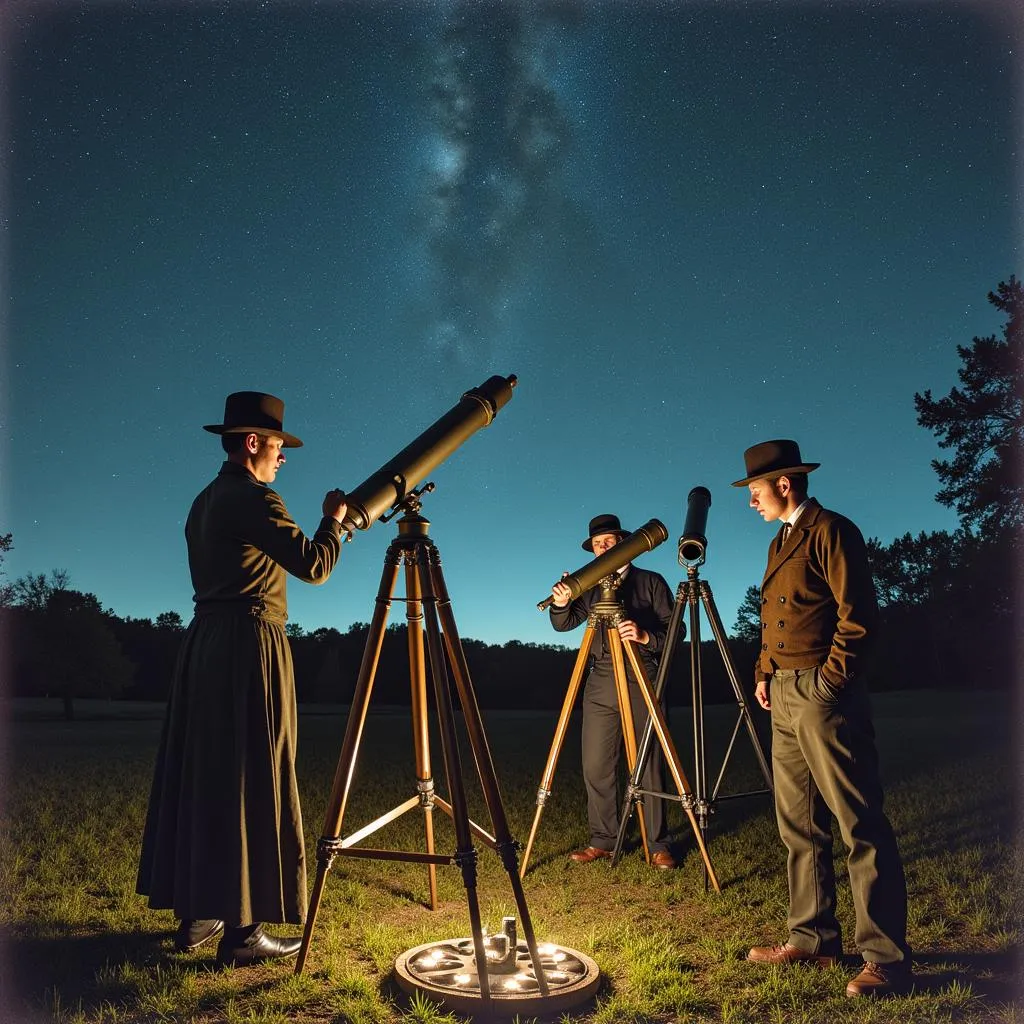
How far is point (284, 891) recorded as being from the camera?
4309mm

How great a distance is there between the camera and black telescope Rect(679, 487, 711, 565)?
626cm

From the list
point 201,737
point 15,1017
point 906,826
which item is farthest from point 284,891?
point 906,826

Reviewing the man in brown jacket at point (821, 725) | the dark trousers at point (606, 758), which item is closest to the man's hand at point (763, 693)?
the man in brown jacket at point (821, 725)

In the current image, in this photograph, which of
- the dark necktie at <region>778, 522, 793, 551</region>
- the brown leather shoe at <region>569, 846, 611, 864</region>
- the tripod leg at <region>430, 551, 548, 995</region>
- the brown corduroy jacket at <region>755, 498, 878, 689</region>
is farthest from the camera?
the brown leather shoe at <region>569, 846, 611, 864</region>

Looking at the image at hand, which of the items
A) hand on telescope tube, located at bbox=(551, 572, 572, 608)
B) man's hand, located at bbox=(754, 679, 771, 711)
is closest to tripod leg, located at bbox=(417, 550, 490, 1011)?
hand on telescope tube, located at bbox=(551, 572, 572, 608)

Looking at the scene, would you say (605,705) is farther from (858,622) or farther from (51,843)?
(51,843)

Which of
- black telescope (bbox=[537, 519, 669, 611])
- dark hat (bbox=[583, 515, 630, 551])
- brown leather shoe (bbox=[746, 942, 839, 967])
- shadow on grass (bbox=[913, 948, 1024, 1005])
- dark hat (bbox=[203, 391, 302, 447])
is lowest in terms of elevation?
shadow on grass (bbox=[913, 948, 1024, 1005])

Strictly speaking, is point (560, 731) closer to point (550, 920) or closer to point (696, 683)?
point (696, 683)

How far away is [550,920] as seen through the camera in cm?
554

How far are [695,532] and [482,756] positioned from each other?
2.93 metres

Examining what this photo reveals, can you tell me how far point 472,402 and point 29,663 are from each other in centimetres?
3754

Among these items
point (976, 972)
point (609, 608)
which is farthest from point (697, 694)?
point (976, 972)

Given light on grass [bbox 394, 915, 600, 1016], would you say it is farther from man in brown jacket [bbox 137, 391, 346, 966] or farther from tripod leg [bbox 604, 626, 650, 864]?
tripod leg [bbox 604, 626, 650, 864]

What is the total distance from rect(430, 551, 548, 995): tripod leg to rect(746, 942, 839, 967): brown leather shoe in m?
1.47
